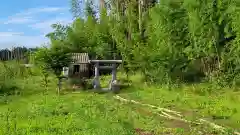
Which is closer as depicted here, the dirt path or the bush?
the dirt path

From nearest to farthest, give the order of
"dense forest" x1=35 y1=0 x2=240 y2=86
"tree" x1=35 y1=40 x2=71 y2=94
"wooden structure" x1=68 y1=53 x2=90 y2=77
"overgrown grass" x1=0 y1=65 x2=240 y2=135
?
"overgrown grass" x1=0 y1=65 x2=240 y2=135 → "dense forest" x1=35 y1=0 x2=240 y2=86 → "tree" x1=35 y1=40 x2=71 y2=94 → "wooden structure" x1=68 y1=53 x2=90 y2=77

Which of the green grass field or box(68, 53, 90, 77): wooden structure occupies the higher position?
box(68, 53, 90, 77): wooden structure

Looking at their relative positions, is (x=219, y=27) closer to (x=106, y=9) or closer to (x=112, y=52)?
(x=112, y=52)

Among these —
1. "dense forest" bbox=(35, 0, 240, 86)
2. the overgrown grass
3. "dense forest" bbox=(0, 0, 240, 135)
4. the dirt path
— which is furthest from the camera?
"dense forest" bbox=(35, 0, 240, 86)

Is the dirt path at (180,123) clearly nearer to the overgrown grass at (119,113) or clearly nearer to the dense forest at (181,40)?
the overgrown grass at (119,113)

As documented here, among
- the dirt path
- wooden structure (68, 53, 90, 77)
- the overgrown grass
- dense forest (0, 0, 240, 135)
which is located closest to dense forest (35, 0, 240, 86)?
dense forest (0, 0, 240, 135)

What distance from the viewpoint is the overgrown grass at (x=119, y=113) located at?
9.81 metres

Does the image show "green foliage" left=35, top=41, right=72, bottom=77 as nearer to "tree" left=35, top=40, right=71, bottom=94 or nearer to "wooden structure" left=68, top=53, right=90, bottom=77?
"tree" left=35, top=40, right=71, bottom=94

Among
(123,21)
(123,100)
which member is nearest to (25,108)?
(123,100)

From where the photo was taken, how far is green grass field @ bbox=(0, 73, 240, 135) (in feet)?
31.8

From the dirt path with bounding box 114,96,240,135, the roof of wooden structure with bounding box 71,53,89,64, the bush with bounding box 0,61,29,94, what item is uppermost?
the roof of wooden structure with bounding box 71,53,89,64

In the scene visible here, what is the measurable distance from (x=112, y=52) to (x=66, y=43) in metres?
3.94

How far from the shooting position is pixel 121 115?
11.8 metres

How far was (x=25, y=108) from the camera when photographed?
14.5 metres
